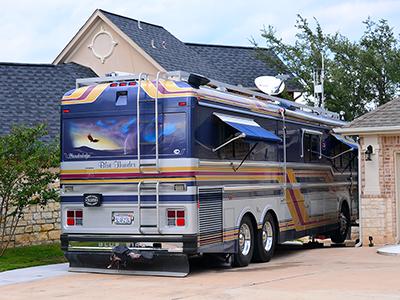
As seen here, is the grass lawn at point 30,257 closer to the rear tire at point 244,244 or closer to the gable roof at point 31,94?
the gable roof at point 31,94

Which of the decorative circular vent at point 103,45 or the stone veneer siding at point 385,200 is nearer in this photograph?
the stone veneer siding at point 385,200

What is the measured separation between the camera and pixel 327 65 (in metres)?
29.6

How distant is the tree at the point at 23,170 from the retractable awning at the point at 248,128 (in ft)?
13.7

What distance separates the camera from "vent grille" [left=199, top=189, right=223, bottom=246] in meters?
12.8

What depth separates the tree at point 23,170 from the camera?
50.5 ft

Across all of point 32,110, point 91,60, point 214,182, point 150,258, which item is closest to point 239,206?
point 214,182

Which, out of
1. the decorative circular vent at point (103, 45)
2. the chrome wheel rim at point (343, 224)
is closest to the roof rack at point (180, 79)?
the chrome wheel rim at point (343, 224)

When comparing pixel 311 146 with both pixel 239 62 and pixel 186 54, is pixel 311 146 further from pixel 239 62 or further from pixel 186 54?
pixel 239 62

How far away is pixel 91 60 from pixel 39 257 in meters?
12.6

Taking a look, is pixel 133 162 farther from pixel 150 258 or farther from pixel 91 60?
pixel 91 60

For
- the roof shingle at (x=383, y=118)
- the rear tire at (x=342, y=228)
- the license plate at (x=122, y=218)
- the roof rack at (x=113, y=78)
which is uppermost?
the roof rack at (x=113, y=78)

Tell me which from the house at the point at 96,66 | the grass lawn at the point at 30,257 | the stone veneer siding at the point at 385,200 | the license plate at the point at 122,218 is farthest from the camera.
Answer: the house at the point at 96,66

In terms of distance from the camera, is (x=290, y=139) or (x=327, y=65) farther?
(x=327, y=65)

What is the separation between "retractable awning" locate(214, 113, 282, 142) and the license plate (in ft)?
7.21
